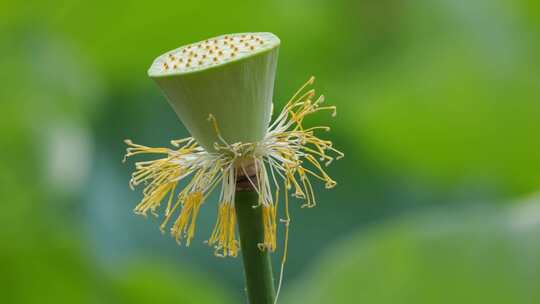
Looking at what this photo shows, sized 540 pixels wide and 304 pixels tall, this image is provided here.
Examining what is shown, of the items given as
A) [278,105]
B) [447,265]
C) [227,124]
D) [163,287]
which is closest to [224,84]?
[227,124]

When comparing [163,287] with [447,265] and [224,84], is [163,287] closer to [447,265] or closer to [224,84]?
[447,265]

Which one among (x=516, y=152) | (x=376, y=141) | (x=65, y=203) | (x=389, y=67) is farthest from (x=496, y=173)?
(x=65, y=203)

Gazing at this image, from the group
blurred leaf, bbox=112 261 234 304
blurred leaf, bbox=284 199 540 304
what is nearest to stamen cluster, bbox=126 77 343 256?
blurred leaf, bbox=284 199 540 304

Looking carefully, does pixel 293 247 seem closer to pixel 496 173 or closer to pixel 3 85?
pixel 496 173

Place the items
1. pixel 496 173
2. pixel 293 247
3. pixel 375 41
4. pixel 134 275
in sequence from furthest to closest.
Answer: pixel 375 41, pixel 293 247, pixel 496 173, pixel 134 275

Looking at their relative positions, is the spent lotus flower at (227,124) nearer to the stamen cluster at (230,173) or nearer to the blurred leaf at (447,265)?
the stamen cluster at (230,173)

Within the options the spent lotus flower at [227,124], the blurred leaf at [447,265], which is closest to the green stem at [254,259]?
the spent lotus flower at [227,124]
